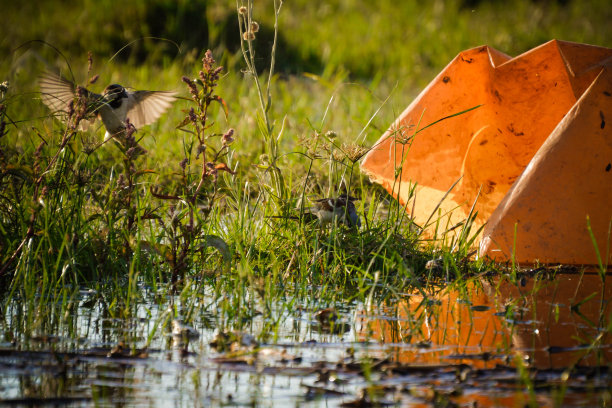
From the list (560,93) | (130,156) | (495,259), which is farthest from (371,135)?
(130,156)

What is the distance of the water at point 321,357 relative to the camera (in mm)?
1664

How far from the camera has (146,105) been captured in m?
3.37

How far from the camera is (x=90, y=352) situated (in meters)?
1.92

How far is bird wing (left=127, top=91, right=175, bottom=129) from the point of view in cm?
332

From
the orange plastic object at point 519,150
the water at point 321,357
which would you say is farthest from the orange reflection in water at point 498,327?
the orange plastic object at point 519,150

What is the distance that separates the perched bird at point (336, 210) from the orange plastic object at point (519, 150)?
0.21m

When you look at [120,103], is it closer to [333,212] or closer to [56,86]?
[56,86]

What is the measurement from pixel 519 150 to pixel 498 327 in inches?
70.0

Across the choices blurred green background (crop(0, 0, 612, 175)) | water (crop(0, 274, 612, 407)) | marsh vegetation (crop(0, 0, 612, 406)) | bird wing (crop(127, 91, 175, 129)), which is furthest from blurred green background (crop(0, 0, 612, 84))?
water (crop(0, 274, 612, 407))

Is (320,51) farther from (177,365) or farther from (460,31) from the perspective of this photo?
(177,365)

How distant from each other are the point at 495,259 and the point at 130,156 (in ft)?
4.78

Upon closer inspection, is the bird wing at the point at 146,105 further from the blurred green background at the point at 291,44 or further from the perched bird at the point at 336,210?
the blurred green background at the point at 291,44

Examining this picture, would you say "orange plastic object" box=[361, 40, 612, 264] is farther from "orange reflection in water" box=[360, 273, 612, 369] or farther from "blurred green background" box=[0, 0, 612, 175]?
"blurred green background" box=[0, 0, 612, 175]

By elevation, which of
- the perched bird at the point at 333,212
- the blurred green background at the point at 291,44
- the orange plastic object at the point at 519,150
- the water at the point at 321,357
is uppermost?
the blurred green background at the point at 291,44
